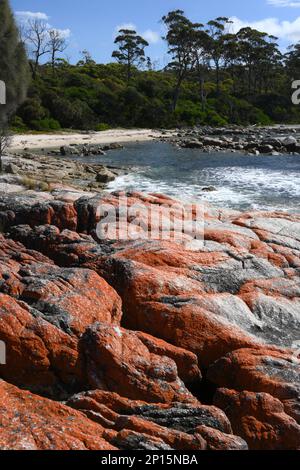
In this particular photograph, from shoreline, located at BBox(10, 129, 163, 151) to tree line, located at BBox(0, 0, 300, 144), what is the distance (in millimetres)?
3197

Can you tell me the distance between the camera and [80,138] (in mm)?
48250

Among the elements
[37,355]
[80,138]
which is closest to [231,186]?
[37,355]

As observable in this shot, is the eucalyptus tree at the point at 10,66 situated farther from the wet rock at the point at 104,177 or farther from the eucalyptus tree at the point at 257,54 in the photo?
the eucalyptus tree at the point at 257,54

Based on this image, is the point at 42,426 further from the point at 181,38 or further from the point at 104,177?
the point at 181,38

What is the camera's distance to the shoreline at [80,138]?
41969 millimetres

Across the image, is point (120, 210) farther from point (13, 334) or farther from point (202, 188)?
point (202, 188)

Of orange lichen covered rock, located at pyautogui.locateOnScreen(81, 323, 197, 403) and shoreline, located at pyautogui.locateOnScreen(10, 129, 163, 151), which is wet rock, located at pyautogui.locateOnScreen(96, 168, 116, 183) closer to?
shoreline, located at pyautogui.locateOnScreen(10, 129, 163, 151)

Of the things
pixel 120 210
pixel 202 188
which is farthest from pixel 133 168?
pixel 120 210

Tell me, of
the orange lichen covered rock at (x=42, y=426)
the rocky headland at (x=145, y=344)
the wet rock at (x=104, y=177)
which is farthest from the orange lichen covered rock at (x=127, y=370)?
the wet rock at (x=104, y=177)

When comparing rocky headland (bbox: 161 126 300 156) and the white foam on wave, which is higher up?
rocky headland (bbox: 161 126 300 156)

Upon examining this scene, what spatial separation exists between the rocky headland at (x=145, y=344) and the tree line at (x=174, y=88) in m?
41.9

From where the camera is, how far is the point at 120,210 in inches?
425

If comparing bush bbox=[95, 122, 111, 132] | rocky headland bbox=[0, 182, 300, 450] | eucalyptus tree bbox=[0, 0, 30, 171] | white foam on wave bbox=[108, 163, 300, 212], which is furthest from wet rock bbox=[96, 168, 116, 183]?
bush bbox=[95, 122, 111, 132]

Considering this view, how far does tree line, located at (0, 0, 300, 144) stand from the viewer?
56.0 meters
